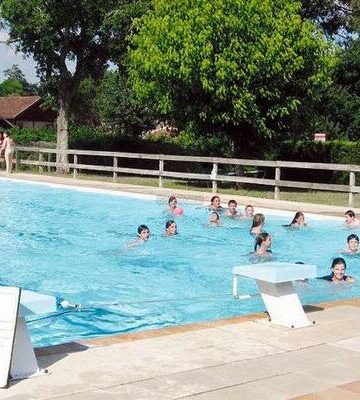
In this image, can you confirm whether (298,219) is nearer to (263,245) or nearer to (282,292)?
(263,245)

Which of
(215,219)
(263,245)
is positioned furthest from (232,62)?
(263,245)

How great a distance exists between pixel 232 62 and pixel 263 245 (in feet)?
38.1

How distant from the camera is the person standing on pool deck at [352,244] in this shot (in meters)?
13.6

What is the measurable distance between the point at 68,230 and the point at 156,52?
9.52 m

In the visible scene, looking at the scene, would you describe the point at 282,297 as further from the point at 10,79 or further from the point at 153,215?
the point at 10,79

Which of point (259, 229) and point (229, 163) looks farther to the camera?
point (229, 163)

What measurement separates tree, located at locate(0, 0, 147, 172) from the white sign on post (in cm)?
2573

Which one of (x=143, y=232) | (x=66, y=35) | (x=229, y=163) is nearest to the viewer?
(x=143, y=232)

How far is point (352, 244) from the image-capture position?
540 inches

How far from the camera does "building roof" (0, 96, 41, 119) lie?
266 ft

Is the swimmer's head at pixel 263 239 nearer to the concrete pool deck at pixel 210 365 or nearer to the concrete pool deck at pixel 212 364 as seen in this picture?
the concrete pool deck at pixel 212 364

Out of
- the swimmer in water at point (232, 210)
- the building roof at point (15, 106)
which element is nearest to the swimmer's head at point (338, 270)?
the swimmer in water at point (232, 210)

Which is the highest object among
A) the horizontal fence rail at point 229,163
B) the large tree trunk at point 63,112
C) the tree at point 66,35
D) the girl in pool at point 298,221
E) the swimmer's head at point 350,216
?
the tree at point 66,35

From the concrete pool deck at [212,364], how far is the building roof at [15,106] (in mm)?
75389
